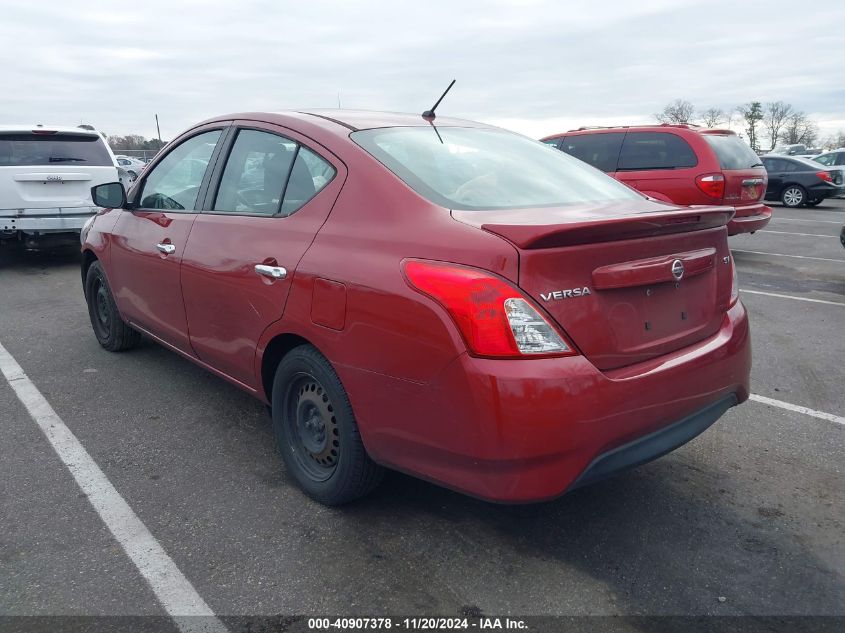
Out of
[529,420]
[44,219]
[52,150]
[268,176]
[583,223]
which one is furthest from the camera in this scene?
[52,150]

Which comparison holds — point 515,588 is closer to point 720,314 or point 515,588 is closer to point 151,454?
point 720,314

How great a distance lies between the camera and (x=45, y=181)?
8.46 m

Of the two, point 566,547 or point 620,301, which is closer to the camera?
point 620,301

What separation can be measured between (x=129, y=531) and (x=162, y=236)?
1.73 metres

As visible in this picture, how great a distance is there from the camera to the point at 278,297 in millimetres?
2924

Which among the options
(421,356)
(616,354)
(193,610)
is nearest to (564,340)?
(616,354)

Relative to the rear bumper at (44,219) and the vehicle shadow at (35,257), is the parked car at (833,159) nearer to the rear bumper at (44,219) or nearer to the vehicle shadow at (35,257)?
the vehicle shadow at (35,257)

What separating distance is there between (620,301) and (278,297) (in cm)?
139

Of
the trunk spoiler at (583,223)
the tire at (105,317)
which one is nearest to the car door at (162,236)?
the tire at (105,317)

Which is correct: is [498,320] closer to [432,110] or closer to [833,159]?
[432,110]

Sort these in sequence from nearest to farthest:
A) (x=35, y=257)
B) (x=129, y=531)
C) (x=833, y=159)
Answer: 1. (x=129, y=531)
2. (x=35, y=257)
3. (x=833, y=159)

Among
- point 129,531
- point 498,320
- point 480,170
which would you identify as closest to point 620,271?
point 498,320

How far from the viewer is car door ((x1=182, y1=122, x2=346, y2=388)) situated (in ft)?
9.62

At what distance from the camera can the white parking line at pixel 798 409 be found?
3.90m
